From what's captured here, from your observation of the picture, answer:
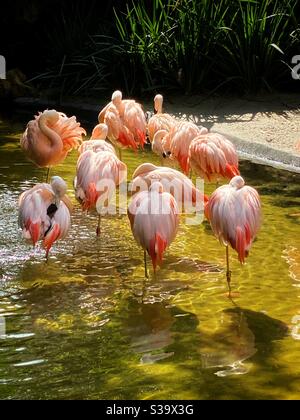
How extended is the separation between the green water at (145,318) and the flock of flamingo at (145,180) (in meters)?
0.19

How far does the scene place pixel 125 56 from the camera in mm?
9945

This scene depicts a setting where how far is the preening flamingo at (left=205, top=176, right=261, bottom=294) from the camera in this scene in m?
3.91

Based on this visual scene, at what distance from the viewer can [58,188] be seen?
4418 mm

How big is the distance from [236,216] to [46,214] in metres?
1.09

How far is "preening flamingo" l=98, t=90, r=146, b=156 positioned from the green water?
0.96 meters

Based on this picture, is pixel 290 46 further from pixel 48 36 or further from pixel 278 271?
pixel 278 271

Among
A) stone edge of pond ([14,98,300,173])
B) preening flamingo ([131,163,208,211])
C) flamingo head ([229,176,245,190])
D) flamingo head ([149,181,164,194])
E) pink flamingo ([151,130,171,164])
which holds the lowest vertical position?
stone edge of pond ([14,98,300,173])

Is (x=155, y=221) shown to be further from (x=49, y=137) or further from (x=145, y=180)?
(x=49, y=137)

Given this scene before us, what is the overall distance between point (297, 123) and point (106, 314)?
15.5 ft

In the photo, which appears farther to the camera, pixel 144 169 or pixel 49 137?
pixel 49 137

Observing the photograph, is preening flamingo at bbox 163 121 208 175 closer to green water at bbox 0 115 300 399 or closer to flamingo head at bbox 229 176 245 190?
green water at bbox 0 115 300 399

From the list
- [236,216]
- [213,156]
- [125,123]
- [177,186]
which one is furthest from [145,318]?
[125,123]

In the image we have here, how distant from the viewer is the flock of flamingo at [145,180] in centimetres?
394

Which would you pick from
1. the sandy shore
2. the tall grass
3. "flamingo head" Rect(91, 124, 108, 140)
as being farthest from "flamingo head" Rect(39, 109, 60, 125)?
the tall grass
